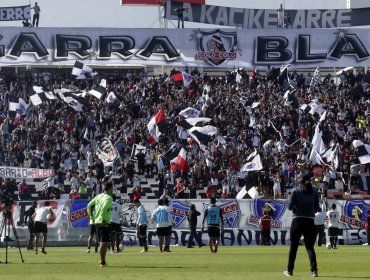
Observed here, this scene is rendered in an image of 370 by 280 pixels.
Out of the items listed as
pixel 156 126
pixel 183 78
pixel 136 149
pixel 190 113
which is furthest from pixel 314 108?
pixel 136 149

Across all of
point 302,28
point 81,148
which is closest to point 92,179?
point 81,148

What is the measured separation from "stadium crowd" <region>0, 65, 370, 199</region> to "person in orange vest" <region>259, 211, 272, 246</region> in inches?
215

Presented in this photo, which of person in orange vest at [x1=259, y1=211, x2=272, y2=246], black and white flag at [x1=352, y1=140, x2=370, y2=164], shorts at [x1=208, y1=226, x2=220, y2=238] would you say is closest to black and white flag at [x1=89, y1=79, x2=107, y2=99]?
black and white flag at [x1=352, y1=140, x2=370, y2=164]

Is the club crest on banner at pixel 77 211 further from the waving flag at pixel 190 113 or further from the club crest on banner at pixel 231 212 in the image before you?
the waving flag at pixel 190 113

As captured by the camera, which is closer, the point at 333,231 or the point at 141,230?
the point at 141,230

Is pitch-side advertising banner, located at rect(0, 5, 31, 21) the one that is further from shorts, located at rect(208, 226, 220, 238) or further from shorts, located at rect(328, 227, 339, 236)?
shorts, located at rect(208, 226, 220, 238)

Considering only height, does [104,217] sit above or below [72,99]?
below

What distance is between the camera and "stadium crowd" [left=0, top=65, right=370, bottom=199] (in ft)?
177

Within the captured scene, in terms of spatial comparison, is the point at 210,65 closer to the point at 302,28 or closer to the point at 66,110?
the point at 302,28

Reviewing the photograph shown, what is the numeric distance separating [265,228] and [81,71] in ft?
77.3

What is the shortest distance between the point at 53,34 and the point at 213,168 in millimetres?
20224

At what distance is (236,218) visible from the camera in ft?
157

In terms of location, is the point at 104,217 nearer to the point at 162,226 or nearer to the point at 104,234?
the point at 104,234

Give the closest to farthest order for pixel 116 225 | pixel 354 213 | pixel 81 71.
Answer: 1. pixel 116 225
2. pixel 354 213
3. pixel 81 71
